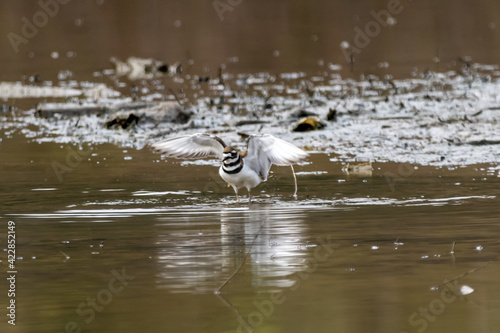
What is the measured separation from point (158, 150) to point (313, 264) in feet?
12.4

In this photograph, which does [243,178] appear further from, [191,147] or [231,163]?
[191,147]

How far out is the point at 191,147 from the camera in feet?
35.2

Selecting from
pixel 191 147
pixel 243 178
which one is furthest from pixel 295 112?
pixel 243 178

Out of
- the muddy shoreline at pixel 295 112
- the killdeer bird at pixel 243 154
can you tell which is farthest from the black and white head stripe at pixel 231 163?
the muddy shoreline at pixel 295 112

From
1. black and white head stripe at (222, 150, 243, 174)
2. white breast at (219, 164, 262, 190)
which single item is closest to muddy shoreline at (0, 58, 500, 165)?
white breast at (219, 164, 262, 190)

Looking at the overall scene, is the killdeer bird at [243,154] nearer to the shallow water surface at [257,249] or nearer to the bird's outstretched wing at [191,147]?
the bird's outstretched wing at [191,147]

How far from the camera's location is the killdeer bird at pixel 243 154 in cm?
1009

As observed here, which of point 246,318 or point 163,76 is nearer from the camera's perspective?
point 246,318

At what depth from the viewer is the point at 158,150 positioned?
35.8 ft

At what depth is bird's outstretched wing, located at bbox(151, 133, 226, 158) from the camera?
34.9ft

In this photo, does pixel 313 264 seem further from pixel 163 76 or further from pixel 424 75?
pixel 163 76

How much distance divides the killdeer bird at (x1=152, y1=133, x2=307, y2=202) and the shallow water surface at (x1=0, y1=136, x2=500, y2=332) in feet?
0.75

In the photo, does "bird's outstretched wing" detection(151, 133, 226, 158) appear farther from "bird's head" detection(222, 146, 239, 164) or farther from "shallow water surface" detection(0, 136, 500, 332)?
"bird's head" detection(222, 146, 239, 164)

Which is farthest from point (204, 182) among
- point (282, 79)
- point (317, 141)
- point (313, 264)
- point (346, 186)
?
point (282, 79)
